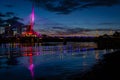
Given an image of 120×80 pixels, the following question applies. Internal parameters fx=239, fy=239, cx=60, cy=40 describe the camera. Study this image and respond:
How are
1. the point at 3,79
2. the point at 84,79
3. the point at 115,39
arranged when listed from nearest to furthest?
the point at 84,79 → the point at 3,79 → the point at 115,39

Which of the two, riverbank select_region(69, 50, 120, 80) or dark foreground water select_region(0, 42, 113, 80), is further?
dark foreground water select_region(0, 42, 113, 80)

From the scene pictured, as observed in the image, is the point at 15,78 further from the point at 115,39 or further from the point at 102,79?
the point at 115,39

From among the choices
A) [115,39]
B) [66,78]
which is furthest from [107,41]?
[66,78]

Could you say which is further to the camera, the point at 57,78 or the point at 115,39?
the point at 115,39

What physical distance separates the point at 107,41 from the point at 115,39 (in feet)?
21.1

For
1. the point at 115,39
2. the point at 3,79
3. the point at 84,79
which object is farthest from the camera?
the point at 115,39

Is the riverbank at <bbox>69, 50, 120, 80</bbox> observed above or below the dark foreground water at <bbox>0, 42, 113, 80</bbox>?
above

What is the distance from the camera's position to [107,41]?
18175 cm

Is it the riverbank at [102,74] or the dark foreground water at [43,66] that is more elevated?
the riverbank at [102,74]

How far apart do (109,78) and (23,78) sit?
8.61 metres

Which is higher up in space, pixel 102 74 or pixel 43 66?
pixel 102 74

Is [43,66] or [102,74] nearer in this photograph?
[102,74]

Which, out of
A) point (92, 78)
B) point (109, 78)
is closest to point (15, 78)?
point (92, 78)

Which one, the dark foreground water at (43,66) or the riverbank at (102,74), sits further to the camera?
the dark foreground water at (43,66)
